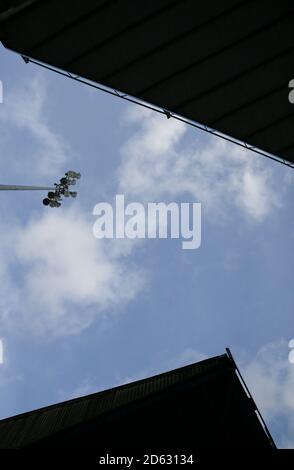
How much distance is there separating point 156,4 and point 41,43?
18.7ft

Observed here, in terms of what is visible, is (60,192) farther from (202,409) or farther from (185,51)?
(202,409)

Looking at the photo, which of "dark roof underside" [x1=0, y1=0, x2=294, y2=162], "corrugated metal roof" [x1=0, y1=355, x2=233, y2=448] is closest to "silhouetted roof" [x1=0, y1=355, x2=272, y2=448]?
"corrugated metal roof" [x1=0, y1=355, x2=233, y2=448]

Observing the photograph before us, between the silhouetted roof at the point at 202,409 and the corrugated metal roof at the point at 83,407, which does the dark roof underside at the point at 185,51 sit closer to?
the corrugated metal roof at the point at 83,407

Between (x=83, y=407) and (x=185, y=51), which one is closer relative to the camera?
(x=83, y=407)

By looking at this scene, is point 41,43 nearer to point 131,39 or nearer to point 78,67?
point 78,67

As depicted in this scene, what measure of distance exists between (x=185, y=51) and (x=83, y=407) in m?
17.4

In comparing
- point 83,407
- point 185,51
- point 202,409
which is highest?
point 185,51

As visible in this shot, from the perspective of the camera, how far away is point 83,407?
54.5ft

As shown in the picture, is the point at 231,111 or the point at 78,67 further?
the point at 231,111

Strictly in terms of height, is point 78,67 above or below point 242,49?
above

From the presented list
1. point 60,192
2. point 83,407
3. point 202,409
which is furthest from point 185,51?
point 83,407
